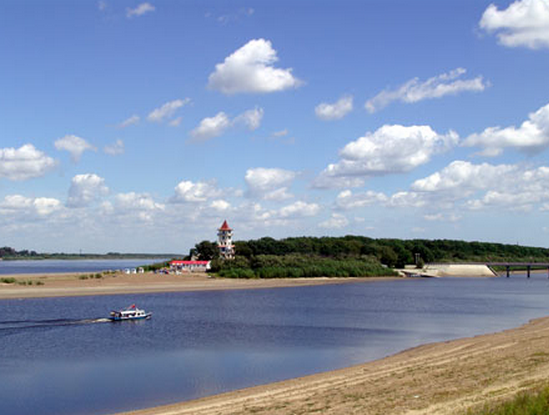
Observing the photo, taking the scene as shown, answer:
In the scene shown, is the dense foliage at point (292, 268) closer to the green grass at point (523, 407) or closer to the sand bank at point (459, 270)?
the sand bank at point (459, 270)

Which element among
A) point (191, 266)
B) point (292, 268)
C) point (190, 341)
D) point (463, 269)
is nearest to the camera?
point (190, 341)

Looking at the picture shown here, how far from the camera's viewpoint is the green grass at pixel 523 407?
1438 cm

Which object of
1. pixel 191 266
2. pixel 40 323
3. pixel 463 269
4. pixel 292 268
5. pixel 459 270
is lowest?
pixel 459 270

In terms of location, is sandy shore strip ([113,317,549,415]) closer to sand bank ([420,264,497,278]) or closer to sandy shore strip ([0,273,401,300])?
sandy shore strip ([0,273,401,300])

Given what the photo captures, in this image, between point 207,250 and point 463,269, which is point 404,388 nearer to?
point 207,250

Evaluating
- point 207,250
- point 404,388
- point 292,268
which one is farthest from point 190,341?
point 207,250

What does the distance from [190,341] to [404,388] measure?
Result: 2466 centimetres

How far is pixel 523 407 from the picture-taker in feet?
49.0

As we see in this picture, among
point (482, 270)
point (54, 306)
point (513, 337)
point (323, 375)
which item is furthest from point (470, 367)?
point (482, 270)

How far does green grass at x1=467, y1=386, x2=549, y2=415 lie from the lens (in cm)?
1438

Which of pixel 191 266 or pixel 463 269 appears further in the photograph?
pixel 463 269

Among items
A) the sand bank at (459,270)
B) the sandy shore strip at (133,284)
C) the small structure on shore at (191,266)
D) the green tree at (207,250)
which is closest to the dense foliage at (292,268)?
the sandy shore strip at (133,284)

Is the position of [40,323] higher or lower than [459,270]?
higher

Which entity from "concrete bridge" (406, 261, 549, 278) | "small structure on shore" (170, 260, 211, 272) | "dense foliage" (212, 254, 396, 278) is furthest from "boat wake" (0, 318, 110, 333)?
"concrete bridge" (406, 261, 549, 278)
